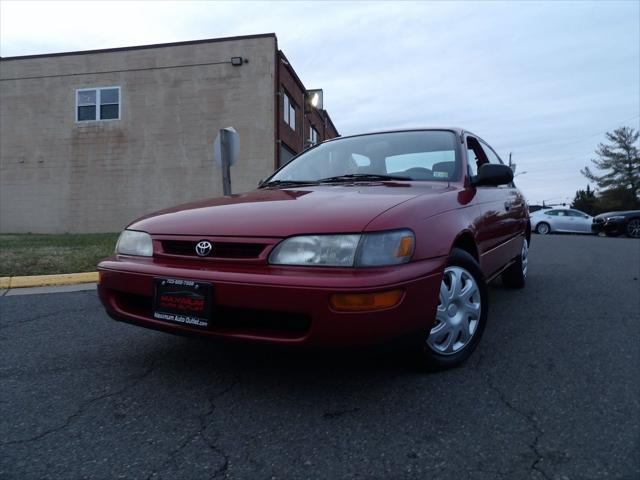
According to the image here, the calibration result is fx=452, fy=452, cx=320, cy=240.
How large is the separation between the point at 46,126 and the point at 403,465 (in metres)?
17.1

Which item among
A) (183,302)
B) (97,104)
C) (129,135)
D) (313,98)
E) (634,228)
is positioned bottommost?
(183,302)

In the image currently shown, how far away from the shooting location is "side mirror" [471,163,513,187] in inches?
110

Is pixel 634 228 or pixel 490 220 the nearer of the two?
pixel 490 220

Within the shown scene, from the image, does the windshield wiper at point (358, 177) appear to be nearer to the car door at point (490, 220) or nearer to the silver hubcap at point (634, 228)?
the car door at point (490, 220)

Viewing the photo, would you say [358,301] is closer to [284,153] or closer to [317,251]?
[317,251]

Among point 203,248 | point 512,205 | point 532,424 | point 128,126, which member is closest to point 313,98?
point 128,126

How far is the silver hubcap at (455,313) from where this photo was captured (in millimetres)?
2258

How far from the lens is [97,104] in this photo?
14.9 meters

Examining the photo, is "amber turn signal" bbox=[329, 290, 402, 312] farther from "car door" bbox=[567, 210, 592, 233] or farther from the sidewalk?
"car door" bbox=[567, 210, 592, 233]

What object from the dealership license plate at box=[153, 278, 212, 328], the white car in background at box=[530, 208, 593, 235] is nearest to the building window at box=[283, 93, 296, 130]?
the white car in background at box=[530, 208, 593, 235]

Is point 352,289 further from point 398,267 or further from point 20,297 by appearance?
point 20,297

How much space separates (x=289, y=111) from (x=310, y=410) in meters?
15.7

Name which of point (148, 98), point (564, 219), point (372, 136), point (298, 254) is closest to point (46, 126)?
point (148, 98)

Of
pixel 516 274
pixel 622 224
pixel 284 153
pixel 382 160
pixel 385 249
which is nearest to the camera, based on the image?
pixel 385 249
